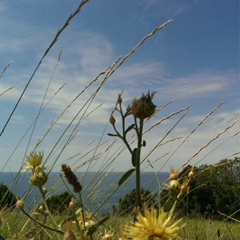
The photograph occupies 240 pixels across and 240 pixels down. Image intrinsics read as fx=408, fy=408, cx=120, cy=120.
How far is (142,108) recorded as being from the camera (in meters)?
0.49

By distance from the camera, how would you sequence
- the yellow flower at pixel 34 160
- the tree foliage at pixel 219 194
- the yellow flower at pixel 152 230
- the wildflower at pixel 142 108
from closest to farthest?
the yellow flower at pixel 152 230
the wildflower at pixel 142 108
the yellow flower at pixel 34 160
the tree foliage at pixel 219 194

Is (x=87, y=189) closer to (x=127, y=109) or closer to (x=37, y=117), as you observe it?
(x=37, y=117)

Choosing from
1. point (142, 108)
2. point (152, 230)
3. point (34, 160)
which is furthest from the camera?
point (34, 160)

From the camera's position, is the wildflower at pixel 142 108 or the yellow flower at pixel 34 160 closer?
the wildflower at pixel 142 108

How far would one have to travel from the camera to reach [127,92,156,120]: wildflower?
479 millimetres

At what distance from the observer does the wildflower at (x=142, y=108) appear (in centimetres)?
48

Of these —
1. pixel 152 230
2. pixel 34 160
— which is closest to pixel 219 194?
pixel 34 160

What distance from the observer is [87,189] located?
1844 millimetres

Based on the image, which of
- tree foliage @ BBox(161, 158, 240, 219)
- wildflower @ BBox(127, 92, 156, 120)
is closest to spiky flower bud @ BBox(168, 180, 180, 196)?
wildflower @ BBox(127, 92, 156, 120)

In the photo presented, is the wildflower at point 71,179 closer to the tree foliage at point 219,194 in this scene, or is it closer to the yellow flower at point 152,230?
the yellow flower at point 152,230

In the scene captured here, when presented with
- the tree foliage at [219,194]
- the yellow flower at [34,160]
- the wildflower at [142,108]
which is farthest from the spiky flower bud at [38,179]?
the tree foliage at [219,194]

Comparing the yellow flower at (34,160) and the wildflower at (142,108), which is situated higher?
the wildflower at (142,108)

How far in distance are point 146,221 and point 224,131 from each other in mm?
1084

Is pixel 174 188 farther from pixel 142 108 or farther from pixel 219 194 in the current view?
pixel 219 194
